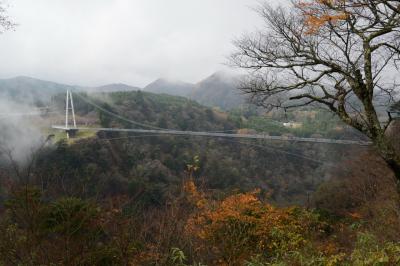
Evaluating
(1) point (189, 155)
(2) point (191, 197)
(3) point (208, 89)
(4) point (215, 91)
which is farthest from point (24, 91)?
(2) point (191, 197)

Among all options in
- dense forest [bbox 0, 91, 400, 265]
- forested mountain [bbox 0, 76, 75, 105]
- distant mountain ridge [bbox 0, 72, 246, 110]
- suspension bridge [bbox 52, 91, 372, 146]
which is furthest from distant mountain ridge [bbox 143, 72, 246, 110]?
suspension bridge [bbox 52, 91, 372, 146]

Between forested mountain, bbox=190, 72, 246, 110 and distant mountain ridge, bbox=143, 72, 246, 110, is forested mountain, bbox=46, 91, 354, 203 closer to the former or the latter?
distant mountain ridge, bbox=143, 72, 246, 110

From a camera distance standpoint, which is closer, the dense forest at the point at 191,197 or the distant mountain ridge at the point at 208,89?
the dense forest at the point at 191,197

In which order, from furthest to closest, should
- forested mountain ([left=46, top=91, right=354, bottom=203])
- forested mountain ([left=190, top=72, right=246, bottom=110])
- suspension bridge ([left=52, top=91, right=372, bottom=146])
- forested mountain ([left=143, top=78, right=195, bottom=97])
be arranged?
forested mountain ([left=143, top=78, right=195, bottom=97]), forested mountain ([left=190, top=72, right=246, bottom=110]), suspension bridge ([left=52, top=91, right=372, bottom=146]), forested mountain ([left=46, top=91, right=354, bottom=203])

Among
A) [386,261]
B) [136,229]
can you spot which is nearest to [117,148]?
[136,229]

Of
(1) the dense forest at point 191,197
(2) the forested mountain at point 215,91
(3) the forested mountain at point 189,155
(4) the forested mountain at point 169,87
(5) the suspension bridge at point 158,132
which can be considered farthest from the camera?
(4) the forested mountain at point 169,87

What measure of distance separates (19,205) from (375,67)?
3981mm

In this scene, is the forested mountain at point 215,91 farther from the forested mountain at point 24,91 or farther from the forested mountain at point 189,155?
the forested mountain at point 189,155

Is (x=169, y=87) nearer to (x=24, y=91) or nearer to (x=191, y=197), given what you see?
(x=24, y=91)

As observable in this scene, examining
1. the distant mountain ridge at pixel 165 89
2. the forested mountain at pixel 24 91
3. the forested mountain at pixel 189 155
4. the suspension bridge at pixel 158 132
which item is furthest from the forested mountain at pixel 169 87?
the suspension bridge at pixel 158 132

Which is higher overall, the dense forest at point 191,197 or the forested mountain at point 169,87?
the forested mountain at point 169,87

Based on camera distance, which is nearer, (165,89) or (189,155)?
(189,155)

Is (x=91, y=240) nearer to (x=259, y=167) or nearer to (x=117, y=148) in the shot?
(x=117, y=148)

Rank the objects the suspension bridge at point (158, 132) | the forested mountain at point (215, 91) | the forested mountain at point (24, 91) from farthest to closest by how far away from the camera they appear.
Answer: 1. the forested mountain at point (215, 91)
2. the forested mountain at point (24, 91)
3. the suspension bridge at point (158, 132)
